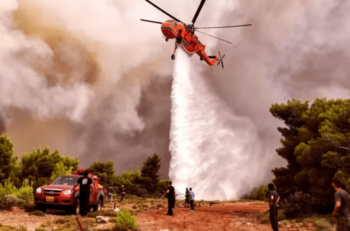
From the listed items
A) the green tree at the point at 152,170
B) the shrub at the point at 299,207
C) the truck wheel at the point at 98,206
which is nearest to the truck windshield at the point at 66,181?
the truck wheel at the point at 98,206

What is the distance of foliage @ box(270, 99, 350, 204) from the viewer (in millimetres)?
14578

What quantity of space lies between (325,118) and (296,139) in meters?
2.94

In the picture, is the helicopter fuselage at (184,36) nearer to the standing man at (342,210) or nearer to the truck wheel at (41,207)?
the truck wheel at (41,207)

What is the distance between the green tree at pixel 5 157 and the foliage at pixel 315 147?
2237 centimetres

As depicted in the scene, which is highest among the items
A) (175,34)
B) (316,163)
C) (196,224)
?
(175,34)

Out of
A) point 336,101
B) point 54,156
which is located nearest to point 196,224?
point 336,101

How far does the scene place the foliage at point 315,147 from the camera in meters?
14.6

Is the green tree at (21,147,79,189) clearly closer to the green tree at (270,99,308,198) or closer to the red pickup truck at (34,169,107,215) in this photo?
the red pickup truck at (34,169,107,215)

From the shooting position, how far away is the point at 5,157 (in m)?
25.6

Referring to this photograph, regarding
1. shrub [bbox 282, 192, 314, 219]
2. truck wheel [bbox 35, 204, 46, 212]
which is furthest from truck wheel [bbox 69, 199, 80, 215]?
shrub [bbox 282, 192, 314, 219]

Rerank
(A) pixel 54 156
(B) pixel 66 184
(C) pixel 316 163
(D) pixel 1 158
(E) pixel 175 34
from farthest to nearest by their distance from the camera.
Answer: (A) pixel 54 156 < (E) pixel 175 34 < (D) pixel 1 158 < (C) pixel 316 163 < (B) pixel 66 184

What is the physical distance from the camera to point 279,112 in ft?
Result: 69.3

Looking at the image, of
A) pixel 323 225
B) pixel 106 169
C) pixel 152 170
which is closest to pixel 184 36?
pixel 323 225

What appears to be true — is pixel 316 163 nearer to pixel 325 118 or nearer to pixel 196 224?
pixel 325 118
